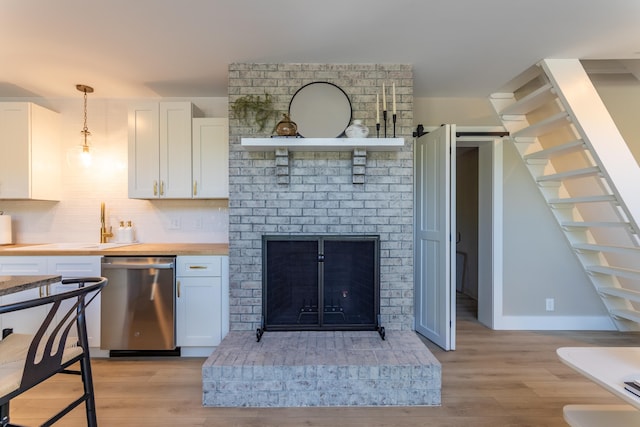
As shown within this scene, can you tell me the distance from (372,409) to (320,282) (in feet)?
3.08

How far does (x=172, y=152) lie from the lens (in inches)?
121

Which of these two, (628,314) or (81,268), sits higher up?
(81,268)

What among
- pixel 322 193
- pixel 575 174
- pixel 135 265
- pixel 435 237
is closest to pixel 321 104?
pixel 322 193

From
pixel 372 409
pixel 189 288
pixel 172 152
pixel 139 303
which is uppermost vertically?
pixel 172 152

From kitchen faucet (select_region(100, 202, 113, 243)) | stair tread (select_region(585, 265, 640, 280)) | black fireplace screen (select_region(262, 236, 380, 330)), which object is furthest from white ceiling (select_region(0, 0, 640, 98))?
stair tread (select_region(585, 265, 640, 280))

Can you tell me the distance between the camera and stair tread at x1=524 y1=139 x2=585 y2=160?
2.52 m

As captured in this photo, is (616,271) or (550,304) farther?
(550,304)

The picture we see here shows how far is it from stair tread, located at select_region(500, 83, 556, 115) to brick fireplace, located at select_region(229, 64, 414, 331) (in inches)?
43.2

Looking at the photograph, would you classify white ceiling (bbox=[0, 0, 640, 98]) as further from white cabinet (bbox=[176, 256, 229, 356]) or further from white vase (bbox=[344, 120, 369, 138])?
white cabinet (bbox=[176, 256, 229, 356])

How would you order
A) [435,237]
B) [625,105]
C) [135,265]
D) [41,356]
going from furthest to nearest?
1. [625,105]
2. [435,237]
3. [135,265]
4. [41,356]

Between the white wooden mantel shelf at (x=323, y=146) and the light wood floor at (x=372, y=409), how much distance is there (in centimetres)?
165

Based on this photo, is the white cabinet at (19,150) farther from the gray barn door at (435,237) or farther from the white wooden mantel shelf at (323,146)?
the gray barn door at (435,237)

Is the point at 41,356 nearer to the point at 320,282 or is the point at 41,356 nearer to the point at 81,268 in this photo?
the point at 81,268

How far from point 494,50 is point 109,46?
289cm
